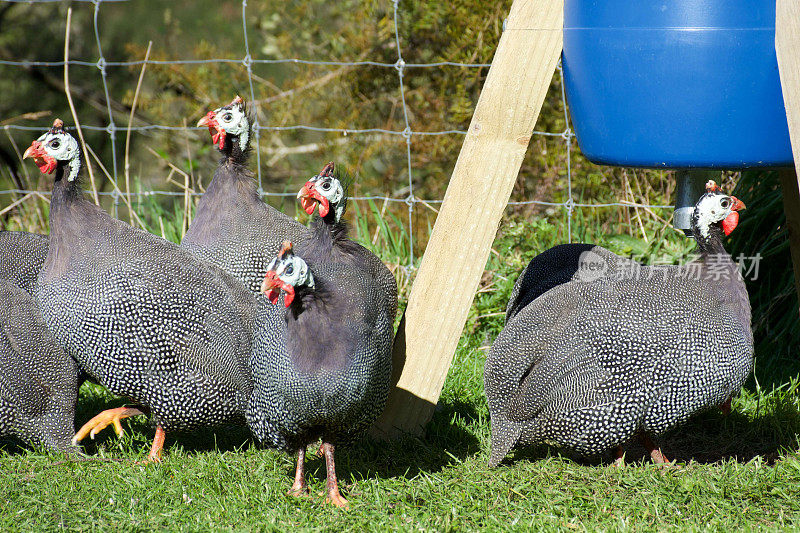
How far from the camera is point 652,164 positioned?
277 centimetres

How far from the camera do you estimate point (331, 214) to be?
3.11 meters

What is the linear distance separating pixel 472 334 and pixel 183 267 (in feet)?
5.29

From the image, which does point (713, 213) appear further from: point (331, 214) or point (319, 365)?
point (319, 365)

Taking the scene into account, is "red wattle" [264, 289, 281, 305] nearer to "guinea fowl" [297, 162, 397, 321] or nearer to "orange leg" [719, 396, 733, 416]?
"guinea fowl" [297, 162, 397, 321]

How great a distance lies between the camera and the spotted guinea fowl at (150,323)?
3.26 metres

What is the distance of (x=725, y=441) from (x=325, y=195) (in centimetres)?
186

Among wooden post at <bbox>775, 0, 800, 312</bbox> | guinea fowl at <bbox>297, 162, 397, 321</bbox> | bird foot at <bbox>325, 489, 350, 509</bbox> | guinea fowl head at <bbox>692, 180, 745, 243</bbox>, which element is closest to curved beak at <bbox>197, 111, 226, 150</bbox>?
guinea fowl at <bbox>297, 162, 397, 321</bbox>

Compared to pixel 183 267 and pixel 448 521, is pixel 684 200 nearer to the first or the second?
pixel 448 521

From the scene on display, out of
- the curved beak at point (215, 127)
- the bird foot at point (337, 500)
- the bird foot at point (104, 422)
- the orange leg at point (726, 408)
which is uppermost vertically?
the curved beak at point (215, 127)

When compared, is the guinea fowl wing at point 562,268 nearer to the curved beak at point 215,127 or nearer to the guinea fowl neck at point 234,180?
the guinea fowl neck at point 234,180

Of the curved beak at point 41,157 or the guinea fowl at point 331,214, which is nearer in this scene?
the guinea fowl at point 331,214

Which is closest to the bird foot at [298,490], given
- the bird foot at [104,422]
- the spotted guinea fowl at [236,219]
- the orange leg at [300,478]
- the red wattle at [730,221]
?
the orange leg at [300,478]

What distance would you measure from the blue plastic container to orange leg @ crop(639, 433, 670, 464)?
42.6 inches

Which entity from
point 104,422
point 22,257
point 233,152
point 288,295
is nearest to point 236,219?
point 233,152
